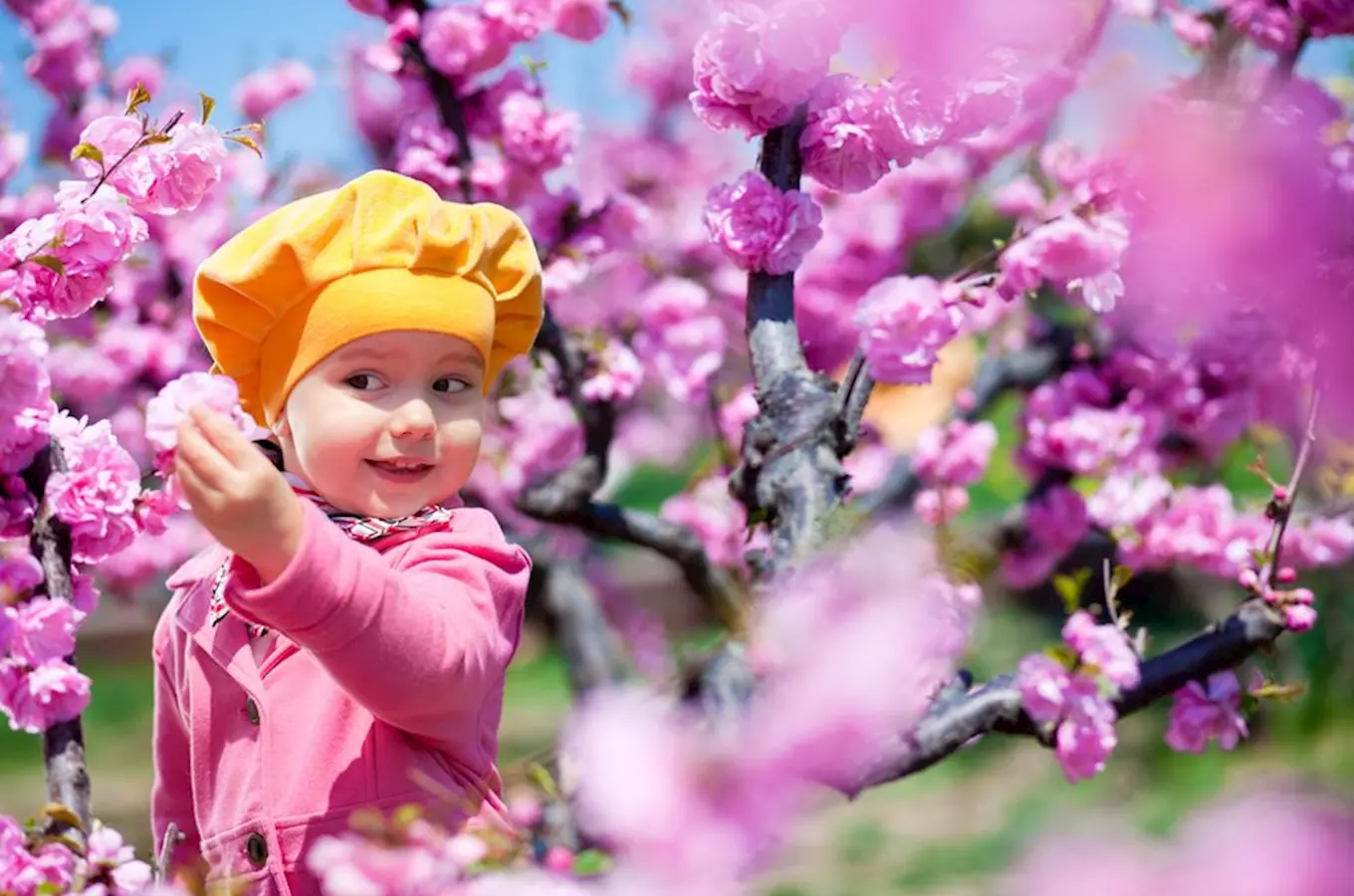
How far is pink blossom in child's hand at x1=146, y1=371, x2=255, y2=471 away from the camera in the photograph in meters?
1.25

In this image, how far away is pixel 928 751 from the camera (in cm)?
180

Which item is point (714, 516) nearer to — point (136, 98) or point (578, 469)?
point (578, 469)

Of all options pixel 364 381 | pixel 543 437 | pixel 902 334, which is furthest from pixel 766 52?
pixel 543 437

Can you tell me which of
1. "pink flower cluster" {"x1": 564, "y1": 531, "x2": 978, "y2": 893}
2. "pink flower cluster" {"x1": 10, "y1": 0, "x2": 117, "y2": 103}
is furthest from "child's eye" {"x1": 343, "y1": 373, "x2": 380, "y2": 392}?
"pink flower cluster" {"x1": 10, "y1": 0, "x2": 117, "y2": 103}

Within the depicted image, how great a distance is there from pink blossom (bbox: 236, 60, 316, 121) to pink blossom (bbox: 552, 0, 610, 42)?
1834 millimetres

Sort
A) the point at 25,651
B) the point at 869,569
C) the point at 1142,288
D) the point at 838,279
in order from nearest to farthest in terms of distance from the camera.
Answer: the point at 869,569, the point at 25,651, the point at 1142,288, the point at 838,279

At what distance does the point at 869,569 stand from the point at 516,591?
866 millimetres

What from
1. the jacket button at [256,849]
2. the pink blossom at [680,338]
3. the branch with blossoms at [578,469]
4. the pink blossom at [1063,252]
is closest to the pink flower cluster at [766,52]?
the pink blossom at [1063,252]

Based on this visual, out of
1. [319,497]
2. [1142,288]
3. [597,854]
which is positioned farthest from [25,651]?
[1142,288]

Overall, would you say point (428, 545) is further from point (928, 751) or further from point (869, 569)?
point (869, 569)

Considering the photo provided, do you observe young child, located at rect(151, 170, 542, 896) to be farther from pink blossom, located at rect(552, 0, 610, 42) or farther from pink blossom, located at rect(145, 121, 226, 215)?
pink blossom, located at rect(552, 0, 610, 42)

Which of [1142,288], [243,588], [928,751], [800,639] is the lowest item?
[928,751]

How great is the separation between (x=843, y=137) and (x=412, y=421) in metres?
0.72

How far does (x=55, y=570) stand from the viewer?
157 centimetres
